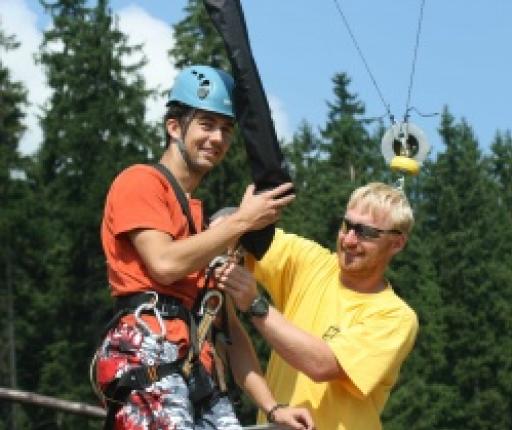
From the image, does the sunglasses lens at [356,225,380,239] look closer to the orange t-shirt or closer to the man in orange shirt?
the man in orange shirt

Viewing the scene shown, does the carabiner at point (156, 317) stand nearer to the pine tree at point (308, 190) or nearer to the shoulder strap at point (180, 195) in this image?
the shoulder strap at point (180, 195)

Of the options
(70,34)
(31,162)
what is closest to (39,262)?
(31,162)

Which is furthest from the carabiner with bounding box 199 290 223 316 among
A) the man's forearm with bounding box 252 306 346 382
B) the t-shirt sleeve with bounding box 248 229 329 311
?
the t-shirt sleeve with bounding box 248 229 329 311

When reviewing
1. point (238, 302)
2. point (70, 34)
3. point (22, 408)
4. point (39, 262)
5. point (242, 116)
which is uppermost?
point (70, 34)

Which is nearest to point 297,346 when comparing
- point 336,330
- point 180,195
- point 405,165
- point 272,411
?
point 272,411

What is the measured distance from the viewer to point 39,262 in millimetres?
41312

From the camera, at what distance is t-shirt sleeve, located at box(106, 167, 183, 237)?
3.89 metres

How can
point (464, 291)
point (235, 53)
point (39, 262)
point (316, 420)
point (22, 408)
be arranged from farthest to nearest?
point (464, 291) → point (39, 262) → point (22, 408) → point (316, 420) → point (235, 53)

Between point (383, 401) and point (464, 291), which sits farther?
point (464, 291)

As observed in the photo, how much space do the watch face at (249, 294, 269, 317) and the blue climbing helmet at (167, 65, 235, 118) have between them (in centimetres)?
62

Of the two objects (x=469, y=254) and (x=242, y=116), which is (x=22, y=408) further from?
(x=242, y=116)

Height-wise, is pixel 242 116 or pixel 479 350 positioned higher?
pixel 242 116

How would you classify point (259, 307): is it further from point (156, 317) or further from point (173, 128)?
point (173, 128)

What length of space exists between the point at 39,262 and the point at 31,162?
3.15 metres
